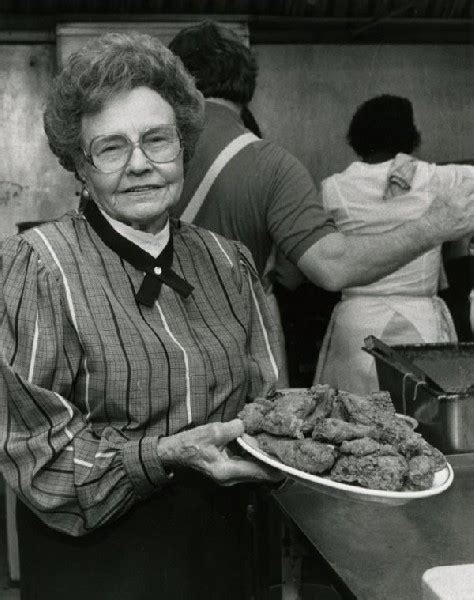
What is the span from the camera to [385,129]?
308cm

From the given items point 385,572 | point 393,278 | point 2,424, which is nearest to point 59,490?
point 2,424

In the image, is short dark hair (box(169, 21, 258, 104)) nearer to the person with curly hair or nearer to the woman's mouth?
the person with curly hair

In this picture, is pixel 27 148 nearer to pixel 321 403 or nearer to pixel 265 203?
pixel 265 203

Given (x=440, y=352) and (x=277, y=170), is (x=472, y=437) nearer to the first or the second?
(x=440, y=352)

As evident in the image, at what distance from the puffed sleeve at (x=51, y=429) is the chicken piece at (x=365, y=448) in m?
0.31

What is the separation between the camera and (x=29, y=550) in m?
1.58

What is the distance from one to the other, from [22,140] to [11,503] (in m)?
1.60

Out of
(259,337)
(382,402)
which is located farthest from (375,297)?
(382,402)

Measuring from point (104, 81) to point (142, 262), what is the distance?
33 centimetres

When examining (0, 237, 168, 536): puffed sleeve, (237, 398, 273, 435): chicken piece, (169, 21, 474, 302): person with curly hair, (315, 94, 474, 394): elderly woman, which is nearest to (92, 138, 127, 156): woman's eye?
(0, 237, 168, 536): puffed sleeve

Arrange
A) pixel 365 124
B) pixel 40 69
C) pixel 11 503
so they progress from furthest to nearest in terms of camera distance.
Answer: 1. pixel 40 69
2. pixel 365 124
3. pixel 11 503

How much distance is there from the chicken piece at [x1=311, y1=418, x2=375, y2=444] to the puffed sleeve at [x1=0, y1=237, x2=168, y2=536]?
0.87 feet

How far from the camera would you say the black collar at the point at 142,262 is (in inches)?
61.6

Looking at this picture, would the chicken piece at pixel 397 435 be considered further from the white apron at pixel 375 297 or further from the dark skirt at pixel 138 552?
the white apron at pixel 375 297
